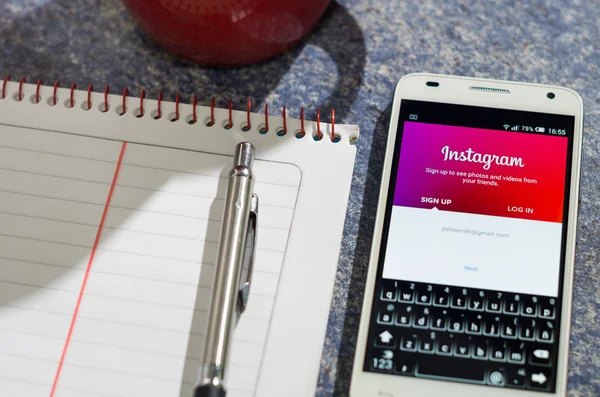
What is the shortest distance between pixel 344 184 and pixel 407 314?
89 mm

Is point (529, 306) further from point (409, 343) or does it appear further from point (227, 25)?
point (227, 25)

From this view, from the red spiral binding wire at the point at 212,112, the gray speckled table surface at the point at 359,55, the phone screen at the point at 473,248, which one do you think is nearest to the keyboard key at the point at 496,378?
the phone screen at the point at 473,248

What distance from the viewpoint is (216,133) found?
0.41 metres

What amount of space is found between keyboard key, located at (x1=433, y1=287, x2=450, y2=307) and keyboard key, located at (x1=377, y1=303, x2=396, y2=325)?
0.02m

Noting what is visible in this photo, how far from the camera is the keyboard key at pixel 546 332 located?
35cm

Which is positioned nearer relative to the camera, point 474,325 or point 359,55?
point 474,325

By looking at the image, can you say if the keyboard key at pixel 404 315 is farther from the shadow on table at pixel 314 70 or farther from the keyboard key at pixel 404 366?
the shadow on table at pixel 314 70

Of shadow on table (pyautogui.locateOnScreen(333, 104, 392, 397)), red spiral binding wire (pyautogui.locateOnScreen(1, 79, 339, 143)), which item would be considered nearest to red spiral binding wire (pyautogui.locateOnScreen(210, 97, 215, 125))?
red spiral binding wire (pyautogui.locateOnScreen(1, 79, 339, 143))

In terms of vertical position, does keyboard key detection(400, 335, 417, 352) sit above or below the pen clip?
below

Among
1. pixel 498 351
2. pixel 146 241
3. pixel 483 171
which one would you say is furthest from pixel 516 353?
pixel 146 241

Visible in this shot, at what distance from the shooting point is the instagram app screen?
36 cm

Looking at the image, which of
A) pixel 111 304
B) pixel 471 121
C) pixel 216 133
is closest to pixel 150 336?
pixel 111 304

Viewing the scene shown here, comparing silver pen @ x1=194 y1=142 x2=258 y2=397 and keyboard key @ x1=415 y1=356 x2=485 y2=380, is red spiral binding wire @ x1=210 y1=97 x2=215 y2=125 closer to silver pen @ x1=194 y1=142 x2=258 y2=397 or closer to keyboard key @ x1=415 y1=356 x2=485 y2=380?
silver pen @ x1=194 y1=142 x2=258 y2=397

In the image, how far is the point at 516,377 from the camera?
1.12 feet
